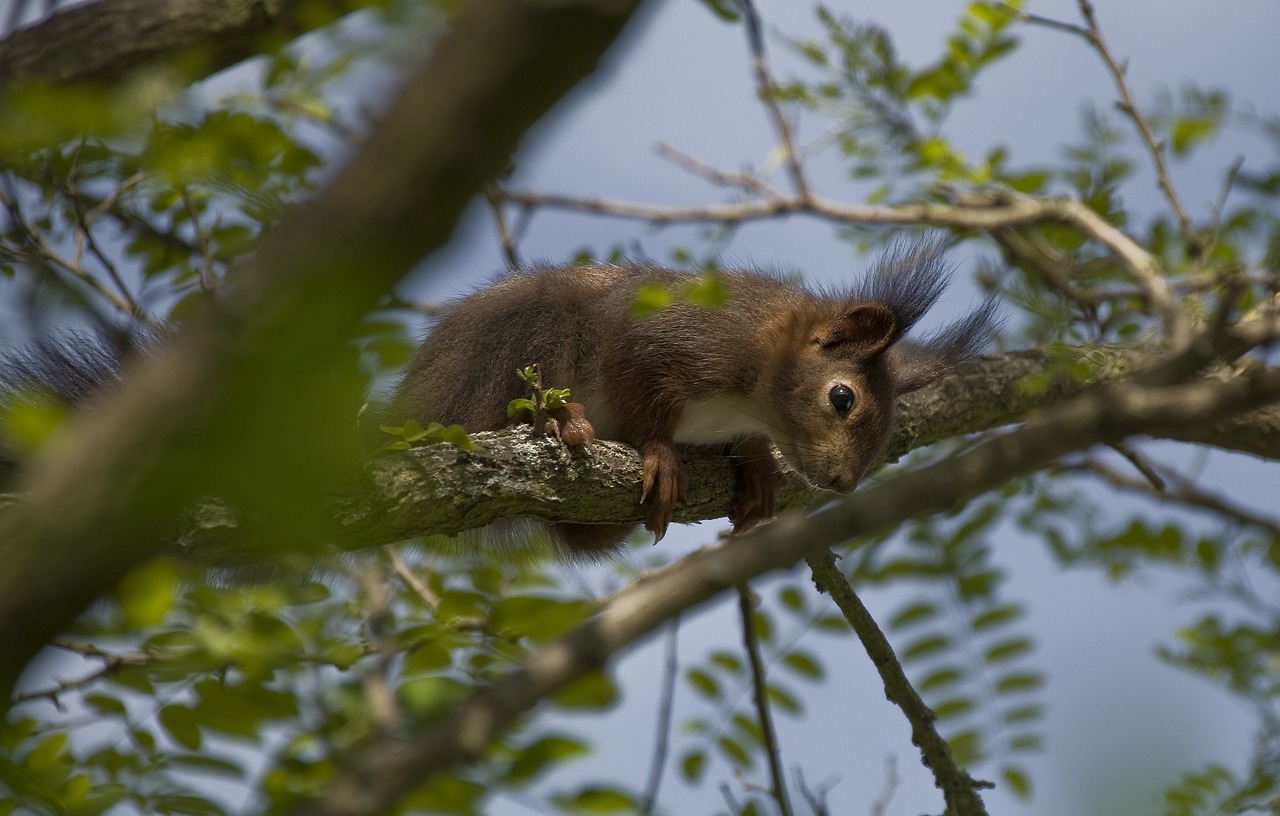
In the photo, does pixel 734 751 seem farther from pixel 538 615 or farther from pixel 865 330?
pixel 865 330

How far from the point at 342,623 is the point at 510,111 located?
1892 millimetres

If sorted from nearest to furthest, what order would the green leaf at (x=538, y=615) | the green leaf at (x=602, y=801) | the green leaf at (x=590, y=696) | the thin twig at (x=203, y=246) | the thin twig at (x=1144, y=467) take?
the green leaf at (x=602, y=801), the green leaf at (x=590, y=696), the green leaf at (x=538, y=615), the thin twig at (x=203, y=246), the thin twig at (x=1144, y=467)

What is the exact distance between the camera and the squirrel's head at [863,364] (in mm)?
4379

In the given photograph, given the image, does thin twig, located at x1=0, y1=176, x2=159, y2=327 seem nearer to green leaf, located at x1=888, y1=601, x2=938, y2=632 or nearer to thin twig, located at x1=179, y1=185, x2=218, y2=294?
thin twig, located at x1=179, y1=185, x2=218, y2=294

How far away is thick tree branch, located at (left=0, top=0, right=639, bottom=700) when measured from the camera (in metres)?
0.91

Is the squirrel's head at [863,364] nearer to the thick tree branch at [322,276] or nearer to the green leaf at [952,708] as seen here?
the green leaf at [952,708]

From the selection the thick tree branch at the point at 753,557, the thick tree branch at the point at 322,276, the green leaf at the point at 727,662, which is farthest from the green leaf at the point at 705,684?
the thick tree branch at the point at 322,276

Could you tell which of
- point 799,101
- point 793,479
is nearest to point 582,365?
point 793,479

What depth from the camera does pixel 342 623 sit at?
2.62m

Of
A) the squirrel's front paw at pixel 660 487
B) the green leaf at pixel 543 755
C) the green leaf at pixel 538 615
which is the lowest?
the green leaf at pixel 543 755

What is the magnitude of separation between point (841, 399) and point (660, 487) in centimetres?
109

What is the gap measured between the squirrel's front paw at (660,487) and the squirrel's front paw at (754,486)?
1.14ft

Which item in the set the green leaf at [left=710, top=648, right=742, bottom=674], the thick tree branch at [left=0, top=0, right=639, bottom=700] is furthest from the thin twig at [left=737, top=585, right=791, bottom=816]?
the thick tree branch at [left=0, top=0, right=639, bottom=700]

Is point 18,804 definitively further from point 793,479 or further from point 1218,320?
point 793,479
